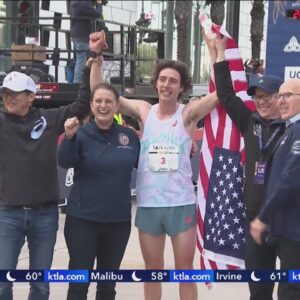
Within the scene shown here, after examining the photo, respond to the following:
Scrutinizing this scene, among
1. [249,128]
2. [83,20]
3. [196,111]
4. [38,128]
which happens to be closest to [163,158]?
[196,111]

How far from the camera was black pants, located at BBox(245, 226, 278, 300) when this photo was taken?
4867 millimetres

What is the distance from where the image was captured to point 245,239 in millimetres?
5090

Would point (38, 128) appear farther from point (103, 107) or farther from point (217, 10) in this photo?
point (217, 10)

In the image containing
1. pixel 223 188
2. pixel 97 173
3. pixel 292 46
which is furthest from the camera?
pixel 292 46

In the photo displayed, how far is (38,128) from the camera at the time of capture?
192 inches

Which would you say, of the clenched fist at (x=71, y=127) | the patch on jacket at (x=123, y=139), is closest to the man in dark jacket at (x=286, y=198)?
the patch on jacket at (x=123, y=139)

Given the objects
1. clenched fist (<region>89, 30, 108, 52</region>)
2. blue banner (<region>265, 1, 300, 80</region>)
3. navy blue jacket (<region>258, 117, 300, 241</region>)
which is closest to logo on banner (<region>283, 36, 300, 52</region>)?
blue banner (<region>265, 1, 300, 80</region>)

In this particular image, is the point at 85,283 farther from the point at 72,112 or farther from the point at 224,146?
the point at 224,146

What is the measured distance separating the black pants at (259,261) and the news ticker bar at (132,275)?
0.18 feet

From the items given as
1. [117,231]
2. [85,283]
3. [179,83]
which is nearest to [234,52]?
[179,83]

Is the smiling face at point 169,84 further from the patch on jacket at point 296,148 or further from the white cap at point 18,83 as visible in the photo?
the patch on jacket at point 296,148

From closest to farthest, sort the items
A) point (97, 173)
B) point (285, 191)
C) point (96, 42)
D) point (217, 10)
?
point (285, 191) → point (97, 173) → point (96, 42) → point (217, 10)

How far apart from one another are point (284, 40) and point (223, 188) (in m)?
3.42

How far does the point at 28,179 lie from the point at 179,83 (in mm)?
1237
